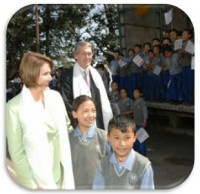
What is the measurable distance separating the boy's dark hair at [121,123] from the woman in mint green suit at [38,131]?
24 centimetres

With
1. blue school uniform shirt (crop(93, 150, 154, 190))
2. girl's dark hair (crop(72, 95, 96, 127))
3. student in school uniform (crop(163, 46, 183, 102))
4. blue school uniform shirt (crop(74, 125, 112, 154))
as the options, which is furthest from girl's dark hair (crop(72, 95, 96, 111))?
student in school uniform (crop(163, 46, 183, 102))

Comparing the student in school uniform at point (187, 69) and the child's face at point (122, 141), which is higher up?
the student in school uniform at point (187, 69)

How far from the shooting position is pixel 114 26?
3.12 meters

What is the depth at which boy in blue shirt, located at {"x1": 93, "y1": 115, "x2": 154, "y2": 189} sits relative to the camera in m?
3.10

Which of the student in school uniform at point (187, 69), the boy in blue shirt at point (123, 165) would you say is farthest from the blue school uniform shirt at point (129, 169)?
the student in school uniform at point (187, 69)

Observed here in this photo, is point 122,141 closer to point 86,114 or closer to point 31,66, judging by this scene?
point 86,114

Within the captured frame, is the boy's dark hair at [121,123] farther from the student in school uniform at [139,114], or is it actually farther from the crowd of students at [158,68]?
the crowd of students at [158,68]

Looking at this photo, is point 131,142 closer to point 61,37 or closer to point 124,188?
point 124,188

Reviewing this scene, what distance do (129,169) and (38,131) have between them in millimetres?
541

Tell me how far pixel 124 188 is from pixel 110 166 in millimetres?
142

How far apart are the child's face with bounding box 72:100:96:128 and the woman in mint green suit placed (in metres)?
0.07

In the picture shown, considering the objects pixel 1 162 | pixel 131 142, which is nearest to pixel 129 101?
pixel 131 142

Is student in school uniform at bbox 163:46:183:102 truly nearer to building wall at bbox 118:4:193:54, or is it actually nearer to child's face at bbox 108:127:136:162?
building wall at bbox 118:4:193:54

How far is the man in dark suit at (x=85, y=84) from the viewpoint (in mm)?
3107
